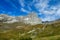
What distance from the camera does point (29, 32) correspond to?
1454 centimetres

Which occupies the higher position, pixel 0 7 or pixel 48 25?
pixel 0 7

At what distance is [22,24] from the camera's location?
1556 cm

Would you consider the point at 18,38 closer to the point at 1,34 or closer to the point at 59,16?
the point at 1,34

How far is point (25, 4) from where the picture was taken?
15406 mm

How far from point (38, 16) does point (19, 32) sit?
278 cm

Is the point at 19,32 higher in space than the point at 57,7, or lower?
lower

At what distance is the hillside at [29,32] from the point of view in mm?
14420

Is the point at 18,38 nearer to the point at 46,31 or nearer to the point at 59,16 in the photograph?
the point at 46,31

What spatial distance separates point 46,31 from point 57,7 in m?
2.74

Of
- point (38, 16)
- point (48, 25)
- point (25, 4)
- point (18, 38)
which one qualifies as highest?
point (25, 4)

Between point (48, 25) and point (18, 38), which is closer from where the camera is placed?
point (18, 38)

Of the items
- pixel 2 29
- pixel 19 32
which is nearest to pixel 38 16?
pixel 19 32

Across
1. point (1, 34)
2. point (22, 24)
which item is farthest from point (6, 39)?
point (22, 24)

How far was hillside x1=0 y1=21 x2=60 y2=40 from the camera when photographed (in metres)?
14.4
